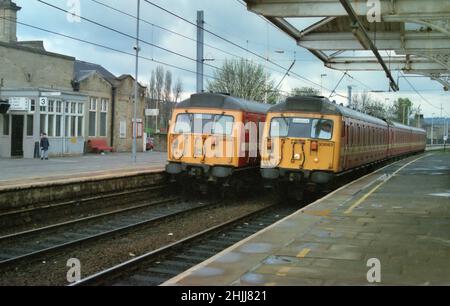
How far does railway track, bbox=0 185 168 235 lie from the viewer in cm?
1295

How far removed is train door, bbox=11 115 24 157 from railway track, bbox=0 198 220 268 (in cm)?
1739

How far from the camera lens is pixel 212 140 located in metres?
17.0

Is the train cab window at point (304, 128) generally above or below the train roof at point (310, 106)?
below

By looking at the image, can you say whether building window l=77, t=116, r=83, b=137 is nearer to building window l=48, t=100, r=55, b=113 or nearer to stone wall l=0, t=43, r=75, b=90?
building window l=48, t=100, r=55, b=113

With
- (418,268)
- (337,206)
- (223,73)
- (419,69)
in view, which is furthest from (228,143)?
(223,73)

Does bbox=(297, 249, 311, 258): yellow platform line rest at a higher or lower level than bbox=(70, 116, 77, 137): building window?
lower

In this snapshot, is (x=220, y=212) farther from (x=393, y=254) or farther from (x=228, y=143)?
(x=393, y=254)

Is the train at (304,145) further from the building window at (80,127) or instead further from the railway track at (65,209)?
the building window at (80,127)

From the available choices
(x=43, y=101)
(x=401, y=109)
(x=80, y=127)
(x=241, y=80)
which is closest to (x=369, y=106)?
(x=241, y=80)

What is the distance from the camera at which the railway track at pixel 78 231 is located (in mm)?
10000

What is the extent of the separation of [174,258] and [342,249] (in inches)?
128

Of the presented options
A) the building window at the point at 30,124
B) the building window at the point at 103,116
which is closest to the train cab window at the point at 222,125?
the building window at the point at 30,124

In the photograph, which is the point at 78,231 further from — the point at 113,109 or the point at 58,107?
the point at 113,109

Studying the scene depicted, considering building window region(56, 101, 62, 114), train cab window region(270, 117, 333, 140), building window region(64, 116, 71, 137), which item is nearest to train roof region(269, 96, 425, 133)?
train cab window region(270, 117, 333, 140)
